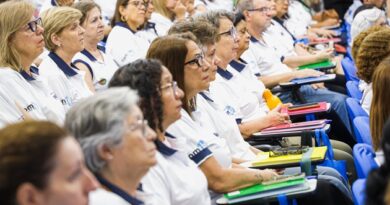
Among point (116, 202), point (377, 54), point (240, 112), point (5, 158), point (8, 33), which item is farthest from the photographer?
point (240, 112)

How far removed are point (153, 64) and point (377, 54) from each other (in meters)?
1.86

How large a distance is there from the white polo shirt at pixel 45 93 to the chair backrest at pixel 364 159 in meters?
1.45

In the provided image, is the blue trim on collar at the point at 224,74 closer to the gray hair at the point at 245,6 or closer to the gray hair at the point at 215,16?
the gray hair at the point at 215,16

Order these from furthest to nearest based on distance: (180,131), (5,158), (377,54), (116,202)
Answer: (377,54) → (180,131) → (116,202) → (5,158)

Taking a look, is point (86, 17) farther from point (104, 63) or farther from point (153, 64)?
point (153, 64)

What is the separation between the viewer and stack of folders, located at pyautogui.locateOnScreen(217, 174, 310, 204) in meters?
3.23

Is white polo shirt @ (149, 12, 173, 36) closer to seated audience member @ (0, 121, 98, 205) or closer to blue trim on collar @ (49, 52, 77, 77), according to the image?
blue trim on collar @ (49, 52, 77, 77)

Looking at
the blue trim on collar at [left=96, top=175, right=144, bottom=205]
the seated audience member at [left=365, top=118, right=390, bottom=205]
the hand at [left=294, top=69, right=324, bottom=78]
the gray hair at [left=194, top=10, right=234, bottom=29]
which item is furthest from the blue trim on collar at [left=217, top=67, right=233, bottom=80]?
the seated audience member at [left=365, top=118, right=390, bottom=205]

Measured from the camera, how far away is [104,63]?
17.7ft

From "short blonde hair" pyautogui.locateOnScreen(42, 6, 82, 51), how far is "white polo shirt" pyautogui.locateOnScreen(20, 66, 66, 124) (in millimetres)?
512

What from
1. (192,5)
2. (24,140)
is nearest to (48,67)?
(24,140)

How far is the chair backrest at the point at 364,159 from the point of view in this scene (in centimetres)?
329

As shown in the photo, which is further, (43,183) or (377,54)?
(377,54)

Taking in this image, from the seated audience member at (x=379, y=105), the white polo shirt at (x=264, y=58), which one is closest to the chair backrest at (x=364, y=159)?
the seated audience member at (x=379, y=105)
